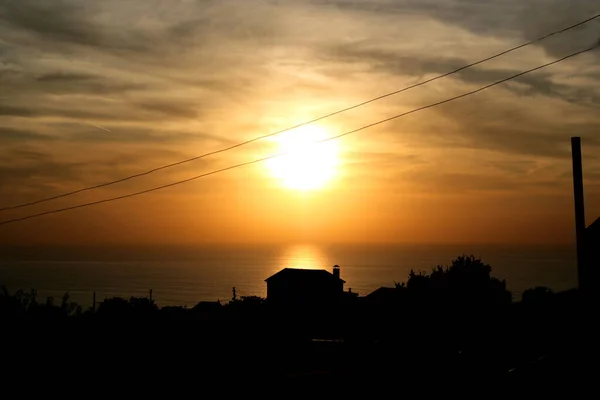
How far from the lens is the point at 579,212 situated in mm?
26984

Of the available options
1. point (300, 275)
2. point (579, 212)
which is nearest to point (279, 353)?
point (579, 212)

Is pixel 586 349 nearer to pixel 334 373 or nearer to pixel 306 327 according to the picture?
pixel 334 373

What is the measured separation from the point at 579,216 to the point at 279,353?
47.1 feet

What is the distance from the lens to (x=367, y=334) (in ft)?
121

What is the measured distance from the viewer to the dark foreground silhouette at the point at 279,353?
16328 millimetres

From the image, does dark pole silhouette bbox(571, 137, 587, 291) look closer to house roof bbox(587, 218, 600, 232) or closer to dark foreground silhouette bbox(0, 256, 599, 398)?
dark foreground silhouette bbox(0, 256, 599, 398)

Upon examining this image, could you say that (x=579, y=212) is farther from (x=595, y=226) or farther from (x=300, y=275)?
(x=300, y=275)

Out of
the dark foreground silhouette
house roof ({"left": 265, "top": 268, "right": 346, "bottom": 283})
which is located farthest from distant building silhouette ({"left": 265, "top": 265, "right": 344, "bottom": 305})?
the dark foreground silhouette

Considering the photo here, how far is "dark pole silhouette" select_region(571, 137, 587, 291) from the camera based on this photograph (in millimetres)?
26406

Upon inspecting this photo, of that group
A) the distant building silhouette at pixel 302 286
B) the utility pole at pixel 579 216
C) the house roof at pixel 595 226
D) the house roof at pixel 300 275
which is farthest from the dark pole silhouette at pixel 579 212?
the house roof at pixel 300 275

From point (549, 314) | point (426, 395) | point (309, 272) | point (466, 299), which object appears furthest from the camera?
point (309, 272)

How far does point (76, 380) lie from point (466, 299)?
40463mm

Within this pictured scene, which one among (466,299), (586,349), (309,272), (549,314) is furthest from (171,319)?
(309,272)

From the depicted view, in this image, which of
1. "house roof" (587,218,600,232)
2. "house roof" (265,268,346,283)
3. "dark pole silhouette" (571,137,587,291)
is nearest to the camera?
"dark pole silhouette" (571,137,587,291)
